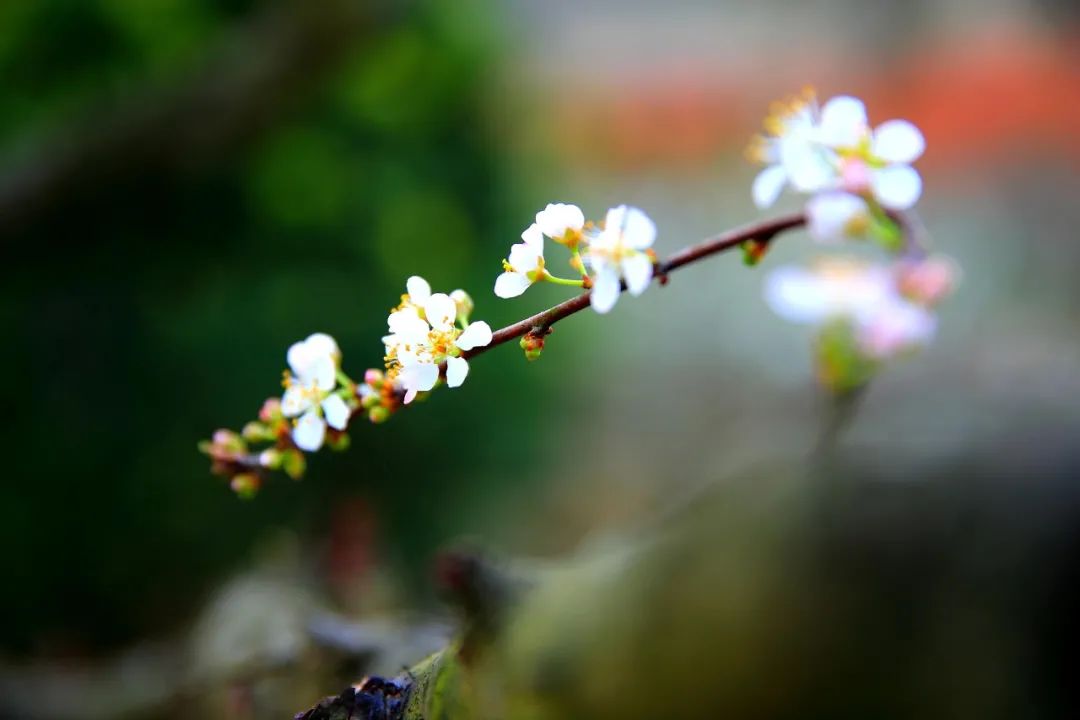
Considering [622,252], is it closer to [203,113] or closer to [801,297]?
[801,297]

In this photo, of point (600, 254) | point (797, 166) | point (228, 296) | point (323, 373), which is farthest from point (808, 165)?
point (228, 296)

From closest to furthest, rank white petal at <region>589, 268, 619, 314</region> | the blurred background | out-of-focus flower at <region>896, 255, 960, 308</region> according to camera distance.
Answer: white petal at <region>589, 268, 619, 314</region> < out-of-focus flower at <region>896, 255, 960, 308</region> < the blurred background

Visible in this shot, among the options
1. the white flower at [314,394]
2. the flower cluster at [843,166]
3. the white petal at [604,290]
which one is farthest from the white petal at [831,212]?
the white flower at [314,394]

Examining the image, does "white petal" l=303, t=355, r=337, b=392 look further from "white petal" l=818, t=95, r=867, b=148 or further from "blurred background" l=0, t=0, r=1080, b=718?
"blurred background" l=0, t=0, r=1080, b=718

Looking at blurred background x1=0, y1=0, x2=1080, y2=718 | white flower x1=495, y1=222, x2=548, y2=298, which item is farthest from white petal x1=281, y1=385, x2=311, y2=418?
blurred background x1=0, y1=0, x2=1080, y2=718

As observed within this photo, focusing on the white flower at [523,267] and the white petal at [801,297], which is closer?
the white flower at [523,267]

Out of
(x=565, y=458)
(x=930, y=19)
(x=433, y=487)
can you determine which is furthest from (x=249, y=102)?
(x=930, y=19)

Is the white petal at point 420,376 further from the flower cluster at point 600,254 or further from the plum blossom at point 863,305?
the plum blossom at point 863,305
